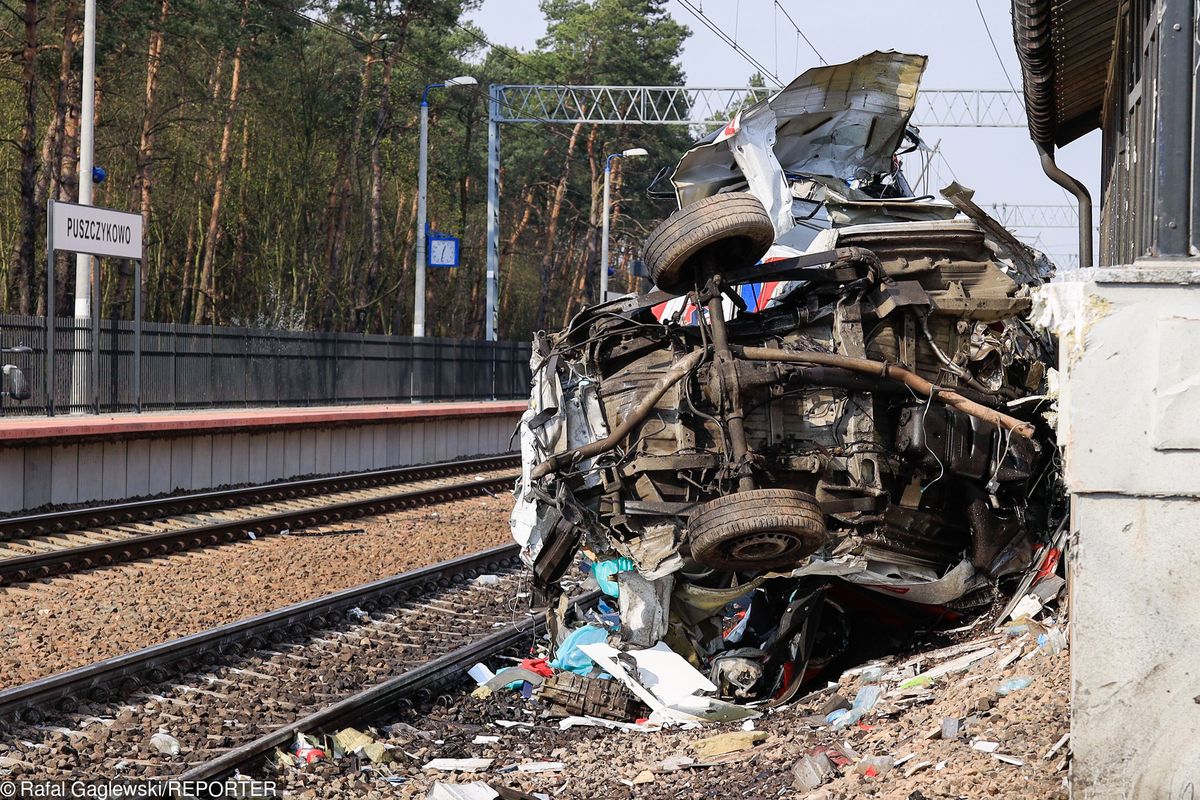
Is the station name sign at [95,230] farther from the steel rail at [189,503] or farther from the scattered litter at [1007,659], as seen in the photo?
the scattered litter at [1007,659]

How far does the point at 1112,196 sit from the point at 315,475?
48.5ft

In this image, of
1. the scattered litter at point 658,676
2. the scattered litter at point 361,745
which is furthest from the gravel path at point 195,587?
the scattered litter at point 658,676

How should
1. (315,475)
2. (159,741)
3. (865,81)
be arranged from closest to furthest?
1. (159,741)
2. (865,81)
3. (315,475)

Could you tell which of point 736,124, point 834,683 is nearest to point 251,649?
point 834,683

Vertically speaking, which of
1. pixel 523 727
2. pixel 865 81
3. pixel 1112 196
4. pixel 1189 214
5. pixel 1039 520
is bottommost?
pixel 523 727

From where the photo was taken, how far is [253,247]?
44.9 m

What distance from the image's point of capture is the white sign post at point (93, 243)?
18469 millimetres

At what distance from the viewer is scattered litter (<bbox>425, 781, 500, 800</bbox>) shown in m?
5.88

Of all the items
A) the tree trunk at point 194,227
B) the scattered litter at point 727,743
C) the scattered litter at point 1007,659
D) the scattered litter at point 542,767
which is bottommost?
the scattered litter at point 542,767

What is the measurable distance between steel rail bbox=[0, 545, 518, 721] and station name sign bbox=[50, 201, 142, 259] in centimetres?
948

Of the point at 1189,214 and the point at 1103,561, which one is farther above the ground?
the point at 1189,214

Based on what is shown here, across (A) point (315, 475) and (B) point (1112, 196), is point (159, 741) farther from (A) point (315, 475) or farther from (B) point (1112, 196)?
(A) point (315, 475)

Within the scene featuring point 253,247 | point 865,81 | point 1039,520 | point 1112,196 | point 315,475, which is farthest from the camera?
point 253,247

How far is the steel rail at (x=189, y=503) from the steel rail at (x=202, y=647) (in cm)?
430
